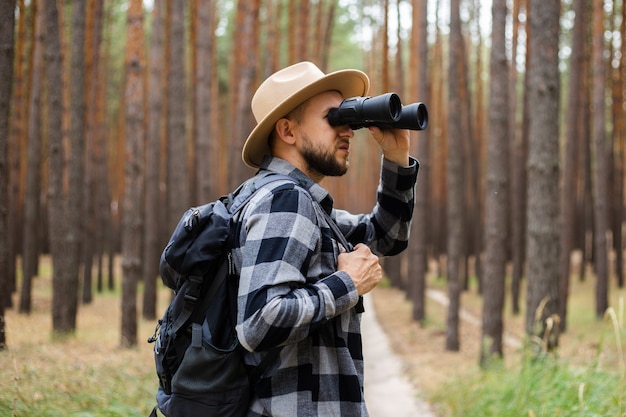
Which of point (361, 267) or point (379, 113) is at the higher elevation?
point (379, 113)

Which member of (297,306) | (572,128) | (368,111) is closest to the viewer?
(297,306)

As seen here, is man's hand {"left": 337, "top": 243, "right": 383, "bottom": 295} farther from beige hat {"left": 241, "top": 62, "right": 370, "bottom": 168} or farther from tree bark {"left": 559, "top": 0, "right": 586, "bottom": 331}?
tree bark {"left": 559, "top": 0, "right": 586, "bottom": 331}

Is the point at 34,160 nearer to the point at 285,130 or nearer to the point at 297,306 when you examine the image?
the point at 285,130

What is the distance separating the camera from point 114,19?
22.2m

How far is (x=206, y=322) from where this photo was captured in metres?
2.16

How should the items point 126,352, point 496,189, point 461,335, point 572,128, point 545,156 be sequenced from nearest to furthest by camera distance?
point 545,156 → point 126,352 → point 496,189 → point 461,335 → point 572,128

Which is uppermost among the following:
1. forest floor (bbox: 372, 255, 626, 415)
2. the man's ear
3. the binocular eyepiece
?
the binocular eyepiece

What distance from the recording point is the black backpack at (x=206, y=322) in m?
2.13

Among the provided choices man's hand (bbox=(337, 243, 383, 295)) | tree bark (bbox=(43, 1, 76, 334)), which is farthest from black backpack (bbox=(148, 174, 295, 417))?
tree bark (bbox=(43, 1, 76, 334))

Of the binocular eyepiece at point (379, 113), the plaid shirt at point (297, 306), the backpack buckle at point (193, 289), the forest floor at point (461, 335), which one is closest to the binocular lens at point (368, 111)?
the binocular eyepiece at point (379, 113)

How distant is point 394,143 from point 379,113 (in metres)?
0.28

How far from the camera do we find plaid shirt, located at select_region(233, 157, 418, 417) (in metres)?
2.05

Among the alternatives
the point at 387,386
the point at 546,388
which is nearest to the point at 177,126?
the point at 387,386

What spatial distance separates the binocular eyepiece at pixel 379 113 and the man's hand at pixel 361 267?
423mm
